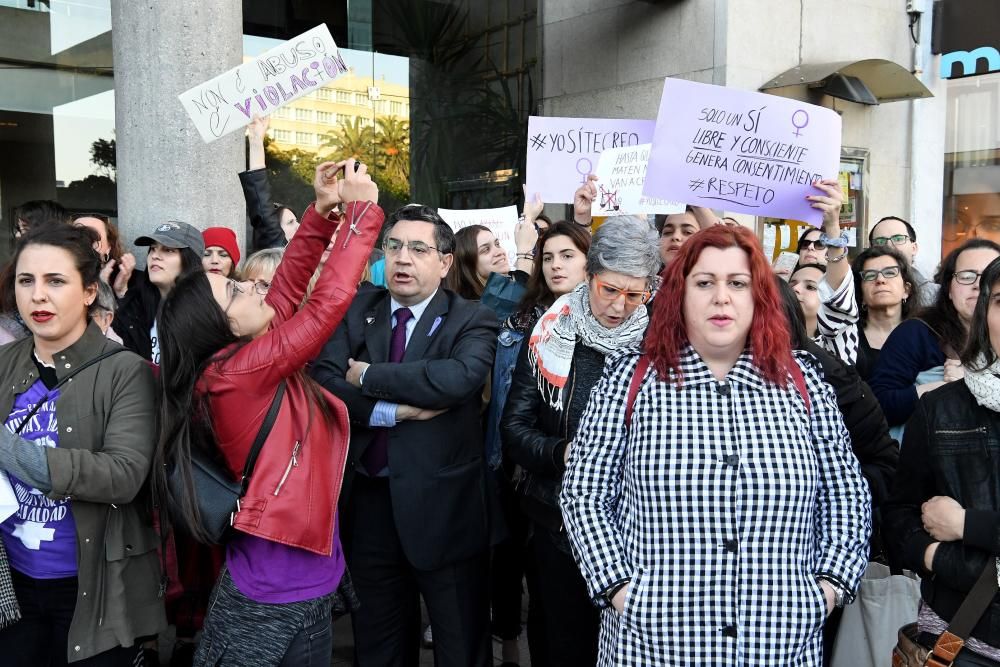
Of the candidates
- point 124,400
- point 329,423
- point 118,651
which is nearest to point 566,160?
point 329,423

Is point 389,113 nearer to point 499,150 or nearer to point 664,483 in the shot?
point 499,150

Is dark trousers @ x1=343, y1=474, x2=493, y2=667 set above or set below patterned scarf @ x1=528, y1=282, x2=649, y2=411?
below

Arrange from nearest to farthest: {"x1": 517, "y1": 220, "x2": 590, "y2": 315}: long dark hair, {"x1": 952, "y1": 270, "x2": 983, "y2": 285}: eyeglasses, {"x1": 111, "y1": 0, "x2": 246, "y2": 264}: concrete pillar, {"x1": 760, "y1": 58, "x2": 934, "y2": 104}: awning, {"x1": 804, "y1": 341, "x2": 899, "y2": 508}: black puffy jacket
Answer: {"x1": 804, "y1": 341, "x2": 899, "y2": 508}: black puffy jacket
{"x1": 952, "y1": 270, "x2": 983, "y2": 285}: eyeglasses
{"x1": 517, "y1": 220, "x2": 590, "y2": 315}: long dark hair
{"x1": 111, "y1": 0, "x2": 246, "y2": 264}: concrete pillar
{"x1": 760, "y1": 58, "x2": 934, "y2": 104}: awning

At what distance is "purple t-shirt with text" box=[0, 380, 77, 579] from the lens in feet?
9.39

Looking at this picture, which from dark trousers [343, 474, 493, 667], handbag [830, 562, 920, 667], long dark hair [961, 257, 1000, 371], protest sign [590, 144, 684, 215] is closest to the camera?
long dark hair [961, 257, 1000, 371]

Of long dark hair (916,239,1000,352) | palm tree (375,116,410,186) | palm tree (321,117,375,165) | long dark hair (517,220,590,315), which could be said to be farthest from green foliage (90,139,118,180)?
long dark hair (916,239,1000,352)

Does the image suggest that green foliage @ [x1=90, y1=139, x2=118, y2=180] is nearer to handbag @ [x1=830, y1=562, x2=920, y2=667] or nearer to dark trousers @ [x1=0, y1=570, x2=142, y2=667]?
dark trousers @ [x1=0, y1=570, x2=142, y2=667]

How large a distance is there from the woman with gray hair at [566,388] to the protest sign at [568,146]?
2.50 meters

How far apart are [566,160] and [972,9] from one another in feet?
20.0

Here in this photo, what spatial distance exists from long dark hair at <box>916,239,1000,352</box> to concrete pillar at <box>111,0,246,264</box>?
4417 mm

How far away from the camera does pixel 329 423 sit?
10.3 feet

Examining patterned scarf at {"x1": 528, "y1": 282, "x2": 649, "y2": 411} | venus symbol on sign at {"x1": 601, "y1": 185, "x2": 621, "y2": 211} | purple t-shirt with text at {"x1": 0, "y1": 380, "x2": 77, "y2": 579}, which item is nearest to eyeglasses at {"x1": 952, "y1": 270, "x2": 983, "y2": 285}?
patterned scarf at {"x1": 528, "y1": 282, "x2": 649, "y2": 411}

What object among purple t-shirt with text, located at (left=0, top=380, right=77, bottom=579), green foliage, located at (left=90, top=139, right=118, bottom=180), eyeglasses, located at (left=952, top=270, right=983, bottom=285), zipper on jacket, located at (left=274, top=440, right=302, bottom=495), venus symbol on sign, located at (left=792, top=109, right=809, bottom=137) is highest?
green foliage, located at (left=90, top=139, right=118, bottom=180)

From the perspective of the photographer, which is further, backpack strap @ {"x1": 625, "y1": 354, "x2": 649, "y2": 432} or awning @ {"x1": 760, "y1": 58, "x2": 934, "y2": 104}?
awning @ {"x1": 760, "y1": 58, "x2": 934, "y2": 104}
